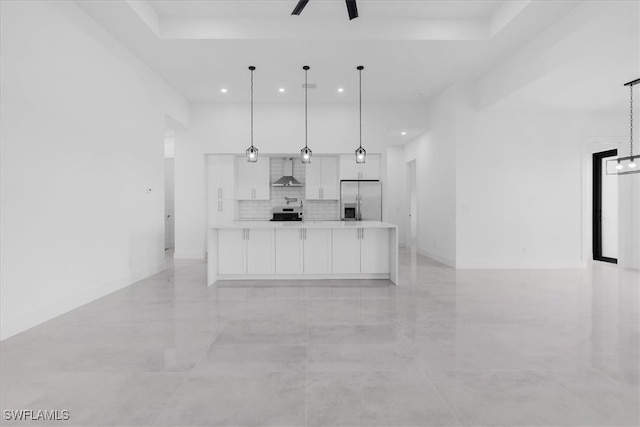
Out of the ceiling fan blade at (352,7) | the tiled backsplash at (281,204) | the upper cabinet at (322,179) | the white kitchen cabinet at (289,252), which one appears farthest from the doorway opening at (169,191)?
the ceiling fan blade at (352,7)

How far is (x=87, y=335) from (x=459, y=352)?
10.4 ft

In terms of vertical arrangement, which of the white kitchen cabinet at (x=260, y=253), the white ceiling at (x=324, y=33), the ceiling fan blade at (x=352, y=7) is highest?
the white ceiling at (x=324, y=33)

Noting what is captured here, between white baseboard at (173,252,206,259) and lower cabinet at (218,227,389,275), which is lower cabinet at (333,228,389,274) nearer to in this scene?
lower cabinet at (218,227,389,275)

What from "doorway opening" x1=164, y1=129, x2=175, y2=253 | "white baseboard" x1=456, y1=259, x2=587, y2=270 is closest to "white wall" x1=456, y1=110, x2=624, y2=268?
"white baseboard" x1=456, y1=259, x2=587, y2=270

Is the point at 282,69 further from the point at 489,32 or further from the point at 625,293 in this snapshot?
the point at 625,293

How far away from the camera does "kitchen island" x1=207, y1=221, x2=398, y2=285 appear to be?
5.39 metres

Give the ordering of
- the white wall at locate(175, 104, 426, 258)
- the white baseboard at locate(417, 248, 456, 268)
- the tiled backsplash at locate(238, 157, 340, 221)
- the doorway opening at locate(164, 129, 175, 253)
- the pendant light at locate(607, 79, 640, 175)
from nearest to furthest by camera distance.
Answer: the pendant light at locate(607, 79, 640, 175), the white baseboard at locate(417, 248, 456, 268), the white wall at locate(175, 104, 426, 258), the tiled backsplash at locate(238, 157, 340, 221), the doorway opening at locate(164, 129, 175, 253)

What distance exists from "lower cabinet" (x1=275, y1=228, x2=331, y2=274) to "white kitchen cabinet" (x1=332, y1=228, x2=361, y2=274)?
0.36 ft

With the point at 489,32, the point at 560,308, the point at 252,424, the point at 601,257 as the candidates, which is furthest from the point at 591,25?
the point at 601,257

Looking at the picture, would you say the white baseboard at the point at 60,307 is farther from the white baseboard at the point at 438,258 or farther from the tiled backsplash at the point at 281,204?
the white baseboard at the point at 438,258

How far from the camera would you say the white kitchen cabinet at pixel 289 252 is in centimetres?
541

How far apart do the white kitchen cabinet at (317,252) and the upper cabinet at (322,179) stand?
2.89m

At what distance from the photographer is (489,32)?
4.82 m

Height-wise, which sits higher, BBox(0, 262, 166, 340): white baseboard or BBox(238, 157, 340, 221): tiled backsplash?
BBox(238, 157, 340, 221): tiled backsplash
